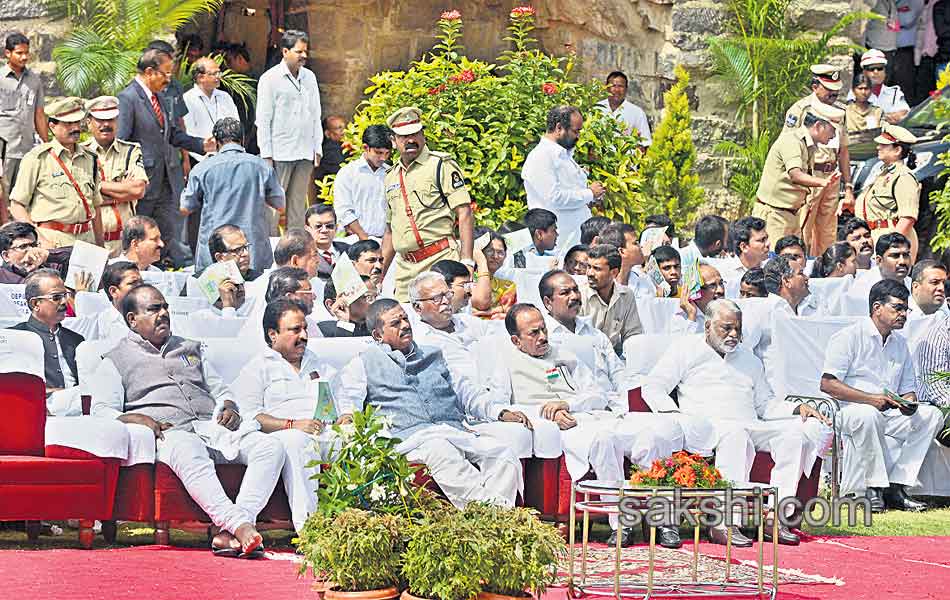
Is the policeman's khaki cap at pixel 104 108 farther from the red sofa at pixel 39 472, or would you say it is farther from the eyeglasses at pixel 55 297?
the red sofa at pixel 39 472

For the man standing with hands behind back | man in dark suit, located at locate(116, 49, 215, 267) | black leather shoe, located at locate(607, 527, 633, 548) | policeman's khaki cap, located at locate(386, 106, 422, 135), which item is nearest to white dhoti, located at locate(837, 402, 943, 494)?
black leather shoe, located at locate(607, 527, 633, 548)

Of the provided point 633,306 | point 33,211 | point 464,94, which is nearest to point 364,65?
point 464,94

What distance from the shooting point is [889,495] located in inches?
423

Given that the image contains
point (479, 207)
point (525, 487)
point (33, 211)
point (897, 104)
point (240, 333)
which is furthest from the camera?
point (897, 104)

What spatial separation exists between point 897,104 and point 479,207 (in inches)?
196

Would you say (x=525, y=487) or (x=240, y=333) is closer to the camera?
(x=525, y=487)

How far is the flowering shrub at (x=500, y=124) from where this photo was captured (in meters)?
14.8

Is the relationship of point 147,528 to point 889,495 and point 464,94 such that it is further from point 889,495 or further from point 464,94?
point 464,94

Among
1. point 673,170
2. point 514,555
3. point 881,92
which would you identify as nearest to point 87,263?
point 514,555

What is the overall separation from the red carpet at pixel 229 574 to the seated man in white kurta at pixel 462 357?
1012 millimetres

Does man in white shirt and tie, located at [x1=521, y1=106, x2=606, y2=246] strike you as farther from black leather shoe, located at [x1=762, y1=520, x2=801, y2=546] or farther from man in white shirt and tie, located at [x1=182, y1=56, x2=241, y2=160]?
black leather shoe, located at [x1=762, y1=520, x2=801, y2=546]

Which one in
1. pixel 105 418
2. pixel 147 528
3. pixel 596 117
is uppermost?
pixel 596 117

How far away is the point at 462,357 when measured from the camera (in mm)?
9383

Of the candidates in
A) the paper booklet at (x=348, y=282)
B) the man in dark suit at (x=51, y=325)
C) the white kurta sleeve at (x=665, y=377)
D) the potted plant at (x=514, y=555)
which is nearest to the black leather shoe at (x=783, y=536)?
the white kurta sleeve at (x=665, y=377)
